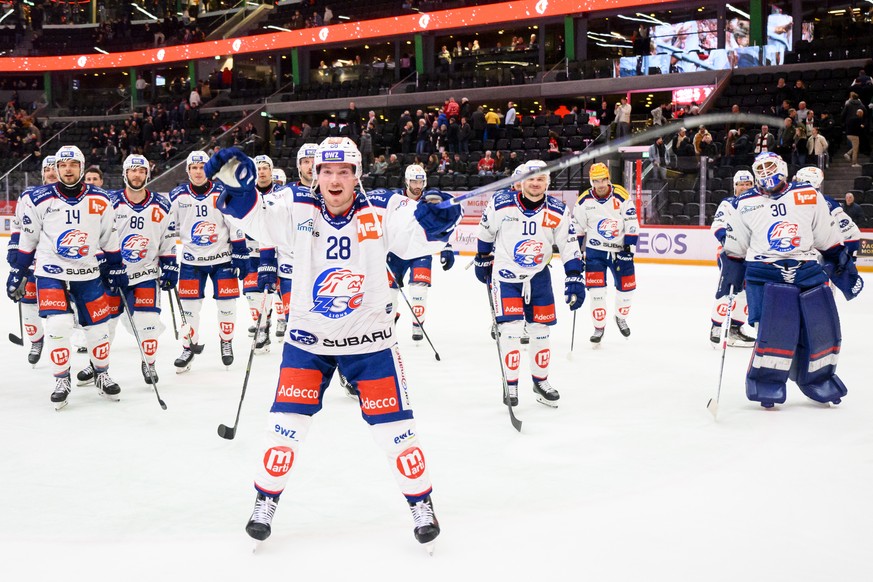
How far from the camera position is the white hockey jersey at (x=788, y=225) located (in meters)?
5.51

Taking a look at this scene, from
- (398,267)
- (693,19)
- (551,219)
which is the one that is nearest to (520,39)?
(693,19)

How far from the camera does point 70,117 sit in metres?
31.8

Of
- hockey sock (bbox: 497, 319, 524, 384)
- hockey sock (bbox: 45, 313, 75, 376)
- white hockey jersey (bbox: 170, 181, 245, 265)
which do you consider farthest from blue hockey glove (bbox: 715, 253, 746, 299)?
hockey sock (bbox: 45, 313, 75, 376)

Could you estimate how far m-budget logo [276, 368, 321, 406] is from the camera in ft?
11.0

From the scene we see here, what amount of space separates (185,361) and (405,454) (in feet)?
13.3

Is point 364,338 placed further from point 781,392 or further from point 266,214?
point 781,392

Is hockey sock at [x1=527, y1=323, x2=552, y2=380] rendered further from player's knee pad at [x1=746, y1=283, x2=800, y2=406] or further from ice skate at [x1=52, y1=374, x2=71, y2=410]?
ice skate at [x1=52, y1=374, x2=71, y2=410]

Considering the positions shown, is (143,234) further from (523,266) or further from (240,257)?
(523,266)

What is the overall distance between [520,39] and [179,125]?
1145cm

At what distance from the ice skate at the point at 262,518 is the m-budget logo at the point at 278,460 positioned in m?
0.12

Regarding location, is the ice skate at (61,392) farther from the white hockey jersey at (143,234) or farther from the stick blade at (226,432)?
the stick blade at (226,432)

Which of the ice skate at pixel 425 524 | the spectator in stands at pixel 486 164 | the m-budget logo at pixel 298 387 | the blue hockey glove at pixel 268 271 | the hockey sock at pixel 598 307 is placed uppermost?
the spectator in stands at pixel 486 164

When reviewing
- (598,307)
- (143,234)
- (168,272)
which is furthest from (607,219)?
(143,234)

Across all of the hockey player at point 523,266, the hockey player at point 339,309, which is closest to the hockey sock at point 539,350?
the hockey player at point 523,266
